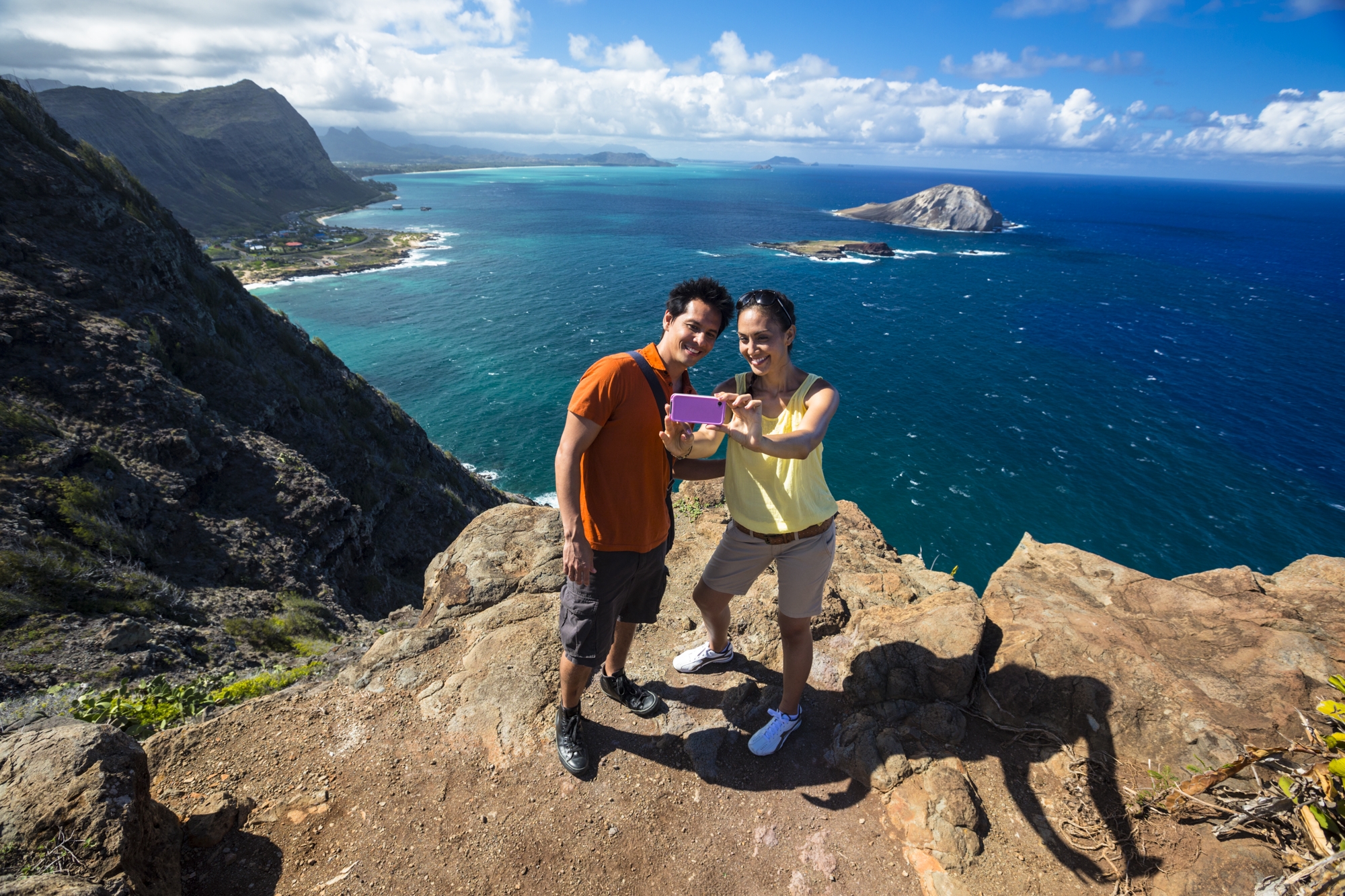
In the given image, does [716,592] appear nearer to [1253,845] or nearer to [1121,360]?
[1253,845]

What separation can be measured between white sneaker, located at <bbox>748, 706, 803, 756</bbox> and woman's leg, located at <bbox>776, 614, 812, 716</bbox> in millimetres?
62

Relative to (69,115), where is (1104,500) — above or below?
below

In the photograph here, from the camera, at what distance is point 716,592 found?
5082 millimetres

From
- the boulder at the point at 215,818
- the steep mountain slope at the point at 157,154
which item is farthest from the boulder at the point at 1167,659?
the steep mountain slope at the point at 157,154

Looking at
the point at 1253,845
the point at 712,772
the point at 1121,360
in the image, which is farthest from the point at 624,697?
the point at 1121,360

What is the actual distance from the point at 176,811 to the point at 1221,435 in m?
53.7

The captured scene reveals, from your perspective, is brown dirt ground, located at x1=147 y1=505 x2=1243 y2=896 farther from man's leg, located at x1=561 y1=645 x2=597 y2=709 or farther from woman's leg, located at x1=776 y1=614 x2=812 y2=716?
man's leg, located at x1=561 y1=645 x2=597 y2=709

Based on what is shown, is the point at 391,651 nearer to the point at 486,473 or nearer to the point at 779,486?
the point at 779,486

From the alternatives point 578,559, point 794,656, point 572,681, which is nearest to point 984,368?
point 794,656

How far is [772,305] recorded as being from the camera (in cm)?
406

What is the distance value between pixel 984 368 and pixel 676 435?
176ft

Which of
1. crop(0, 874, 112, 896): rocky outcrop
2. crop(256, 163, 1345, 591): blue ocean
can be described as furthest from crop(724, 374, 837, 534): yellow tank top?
crop(256, 163, 1345, 591): blue ocean

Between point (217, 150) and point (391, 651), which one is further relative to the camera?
point (217, 150)

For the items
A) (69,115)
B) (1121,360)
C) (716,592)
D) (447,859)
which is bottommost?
(1121,360)
